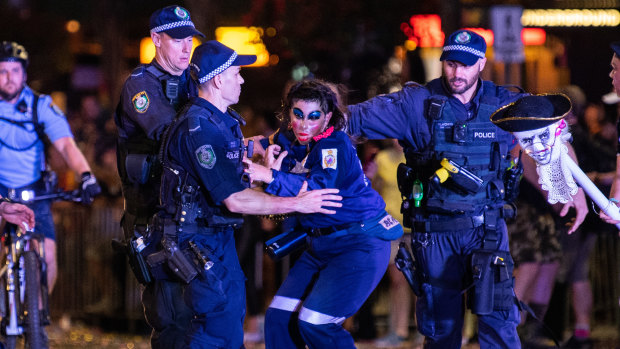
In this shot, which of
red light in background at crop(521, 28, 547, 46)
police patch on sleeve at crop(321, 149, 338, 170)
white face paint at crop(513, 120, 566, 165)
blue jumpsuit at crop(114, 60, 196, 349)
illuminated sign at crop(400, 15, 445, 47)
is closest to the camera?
white face paint at crop(513, 120, 566, 165)

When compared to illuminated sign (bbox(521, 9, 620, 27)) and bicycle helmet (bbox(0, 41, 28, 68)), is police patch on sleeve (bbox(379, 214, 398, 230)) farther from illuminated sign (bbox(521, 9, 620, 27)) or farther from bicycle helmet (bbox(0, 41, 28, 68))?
illuminated sign (bbox(521, 9, 620, 27))

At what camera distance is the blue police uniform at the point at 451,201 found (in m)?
6.56

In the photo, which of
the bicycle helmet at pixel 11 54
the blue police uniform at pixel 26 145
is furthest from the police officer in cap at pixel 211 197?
the bicycle helmet at pixel 11 54

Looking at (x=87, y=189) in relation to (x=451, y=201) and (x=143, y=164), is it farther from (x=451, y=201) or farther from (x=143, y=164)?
(x=451, y=201)

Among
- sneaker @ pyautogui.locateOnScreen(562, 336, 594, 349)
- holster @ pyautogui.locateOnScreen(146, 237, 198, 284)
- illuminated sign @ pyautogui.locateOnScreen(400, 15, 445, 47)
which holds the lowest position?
sneaker @ pyautogui.locateOnScreen(562, 336, 594, 349)

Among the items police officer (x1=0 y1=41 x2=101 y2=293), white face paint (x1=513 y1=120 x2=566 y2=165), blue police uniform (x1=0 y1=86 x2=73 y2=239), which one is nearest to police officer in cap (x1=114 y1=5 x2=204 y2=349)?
police officer (x1=0 y1=41 x2=101 y2=293)

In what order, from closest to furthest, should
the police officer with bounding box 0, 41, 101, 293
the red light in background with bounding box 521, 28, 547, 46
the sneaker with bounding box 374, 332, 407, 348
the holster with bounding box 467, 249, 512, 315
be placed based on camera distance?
the holster with bounding box 467, 249, 512, 315, the police officer with bounding box 0, 41, 101, 293, the sneaker with bounding box 374, 332, 407, 348, the red light in background with bounding box 521, 28, 547, 46

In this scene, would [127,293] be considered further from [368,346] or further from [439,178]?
[439,178]

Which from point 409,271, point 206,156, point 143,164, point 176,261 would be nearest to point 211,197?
point 206,156

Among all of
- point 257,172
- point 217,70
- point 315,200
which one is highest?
Answer: point 217,70

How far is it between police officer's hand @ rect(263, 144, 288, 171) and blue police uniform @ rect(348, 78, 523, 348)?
61cm

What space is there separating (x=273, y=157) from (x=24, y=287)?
270cm

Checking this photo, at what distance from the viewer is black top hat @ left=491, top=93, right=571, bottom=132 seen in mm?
5543

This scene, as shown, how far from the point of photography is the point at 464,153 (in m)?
6.56
